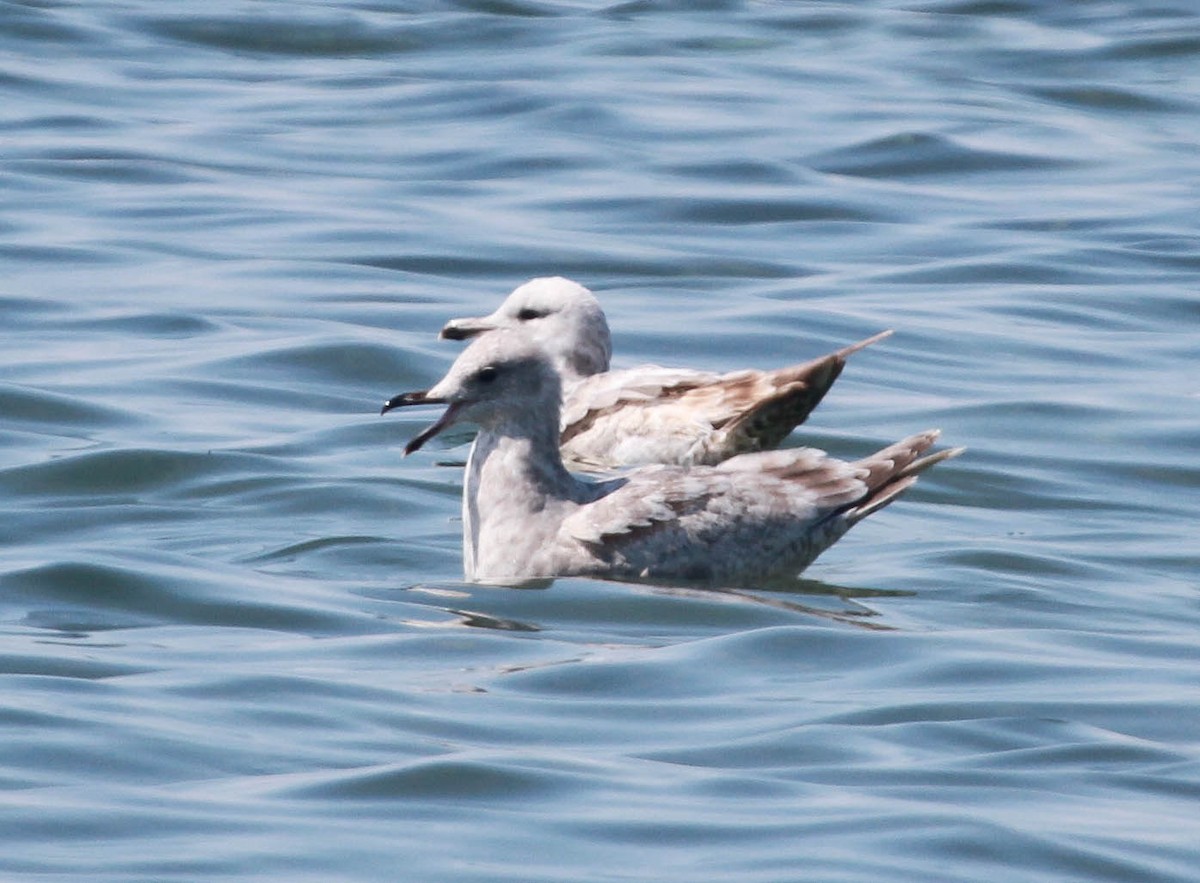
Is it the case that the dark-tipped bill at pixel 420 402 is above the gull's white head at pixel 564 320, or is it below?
above

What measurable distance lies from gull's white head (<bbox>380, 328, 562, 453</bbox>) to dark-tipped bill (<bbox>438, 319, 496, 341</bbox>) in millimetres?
3368

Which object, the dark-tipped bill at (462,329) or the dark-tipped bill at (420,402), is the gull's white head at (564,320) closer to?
the dark-tipped bill at (462,329)

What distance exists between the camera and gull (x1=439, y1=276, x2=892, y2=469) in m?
12.1

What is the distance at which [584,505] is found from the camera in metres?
10.2

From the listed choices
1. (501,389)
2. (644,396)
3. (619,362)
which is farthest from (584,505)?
(619,362)

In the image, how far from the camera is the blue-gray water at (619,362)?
7.42 m

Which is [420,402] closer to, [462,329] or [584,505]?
[584,505]

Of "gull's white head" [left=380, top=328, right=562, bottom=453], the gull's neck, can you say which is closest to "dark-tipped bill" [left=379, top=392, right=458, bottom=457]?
"gull's white head" [left=380, top=328, right=562, bottom=453]

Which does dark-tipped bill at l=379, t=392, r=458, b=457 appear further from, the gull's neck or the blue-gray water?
the blue-gray water

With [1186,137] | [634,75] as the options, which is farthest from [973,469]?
[634,75]

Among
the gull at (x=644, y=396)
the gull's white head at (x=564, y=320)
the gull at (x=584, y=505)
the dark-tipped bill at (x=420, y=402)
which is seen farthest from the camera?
the gull's white head at (x=564, y=320)

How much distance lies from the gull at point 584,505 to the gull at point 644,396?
3.85 ft

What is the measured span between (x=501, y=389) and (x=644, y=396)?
2.80 metres

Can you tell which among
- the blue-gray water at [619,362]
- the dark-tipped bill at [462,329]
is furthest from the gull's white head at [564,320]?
the blue-gray water at [619,362]
